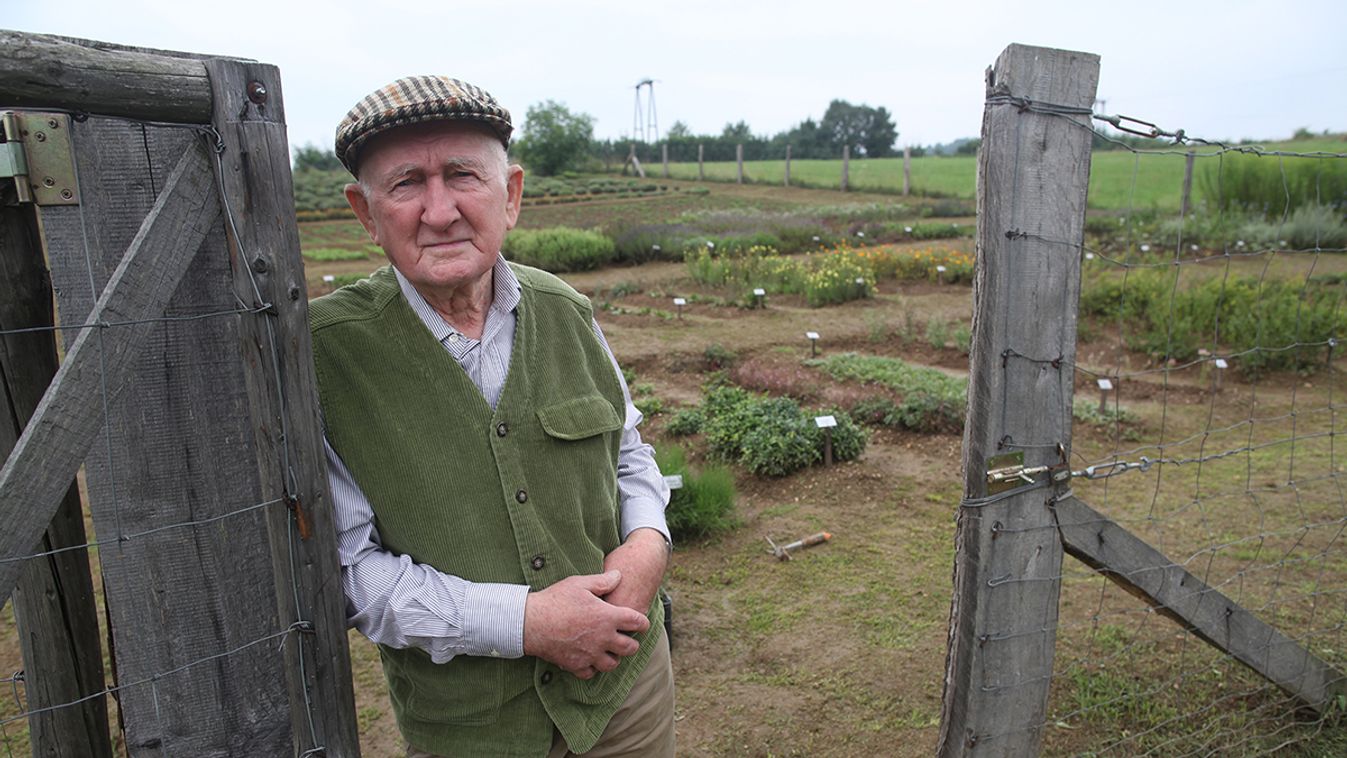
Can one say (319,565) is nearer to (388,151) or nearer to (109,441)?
(109,441)

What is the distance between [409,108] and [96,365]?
659 mm

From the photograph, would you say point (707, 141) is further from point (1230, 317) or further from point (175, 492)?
point (175, 492)

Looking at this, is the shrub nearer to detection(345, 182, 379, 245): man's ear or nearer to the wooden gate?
detection(345, 182, 379, 245): man's ear

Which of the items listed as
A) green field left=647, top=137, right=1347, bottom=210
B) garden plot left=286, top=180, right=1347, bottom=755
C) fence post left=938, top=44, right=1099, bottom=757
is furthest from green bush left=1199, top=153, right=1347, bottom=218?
fence post left=938, top=44, right=1099, bottom=757

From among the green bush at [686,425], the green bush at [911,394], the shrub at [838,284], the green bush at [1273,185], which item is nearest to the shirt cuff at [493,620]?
the green bush at [686,425]

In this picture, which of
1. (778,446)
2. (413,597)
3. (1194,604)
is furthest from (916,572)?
(413,597)

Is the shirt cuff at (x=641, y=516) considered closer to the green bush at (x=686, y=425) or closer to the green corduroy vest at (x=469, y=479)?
the green corduroy vest at (x=469, y=479)

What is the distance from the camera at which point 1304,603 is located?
12.6ft

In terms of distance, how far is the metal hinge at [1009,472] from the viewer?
2.04 meters

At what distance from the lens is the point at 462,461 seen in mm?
1651

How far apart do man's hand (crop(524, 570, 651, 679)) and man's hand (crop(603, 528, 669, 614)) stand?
1.8 inches

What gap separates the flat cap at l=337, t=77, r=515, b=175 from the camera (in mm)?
1514

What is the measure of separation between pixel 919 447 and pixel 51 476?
18.5ft

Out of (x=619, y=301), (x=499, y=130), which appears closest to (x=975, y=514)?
(x=499, y=130)
